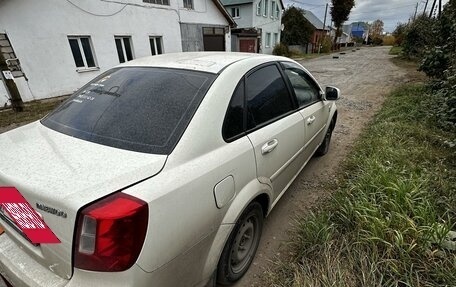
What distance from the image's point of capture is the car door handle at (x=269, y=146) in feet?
6.62

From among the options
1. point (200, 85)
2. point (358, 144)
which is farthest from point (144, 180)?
point (358, 144)

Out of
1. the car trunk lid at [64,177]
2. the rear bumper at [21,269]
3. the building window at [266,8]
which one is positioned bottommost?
the rear bumper at [21,269]

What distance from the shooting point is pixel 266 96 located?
228 cm

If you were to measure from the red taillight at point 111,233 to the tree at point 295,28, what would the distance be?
107 ft

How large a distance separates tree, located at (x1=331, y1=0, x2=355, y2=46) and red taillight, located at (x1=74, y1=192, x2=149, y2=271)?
145ft

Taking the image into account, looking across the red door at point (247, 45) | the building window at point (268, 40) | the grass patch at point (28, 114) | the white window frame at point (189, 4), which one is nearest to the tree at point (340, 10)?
the building window at point (268, 40)

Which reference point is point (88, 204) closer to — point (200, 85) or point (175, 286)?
point (175, 286)

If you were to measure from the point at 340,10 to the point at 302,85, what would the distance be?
42900 millimetres

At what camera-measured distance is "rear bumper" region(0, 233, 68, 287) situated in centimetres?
125

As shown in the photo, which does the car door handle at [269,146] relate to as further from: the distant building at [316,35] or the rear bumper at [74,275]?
the distant building at [316,35]

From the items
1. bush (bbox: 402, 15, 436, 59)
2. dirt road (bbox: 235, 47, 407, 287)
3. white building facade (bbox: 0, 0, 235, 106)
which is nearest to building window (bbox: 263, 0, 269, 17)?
bush (bbox: 402, 15, 436, 59)

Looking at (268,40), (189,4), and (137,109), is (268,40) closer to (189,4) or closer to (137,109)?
(189,4)

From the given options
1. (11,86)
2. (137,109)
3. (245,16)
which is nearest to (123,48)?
(11,86)

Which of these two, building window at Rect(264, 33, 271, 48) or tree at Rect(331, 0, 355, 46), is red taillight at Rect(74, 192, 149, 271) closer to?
building window at Rect(264, 33, 271, 48)
